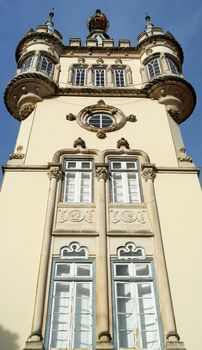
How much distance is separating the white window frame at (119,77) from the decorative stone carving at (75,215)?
10.1m

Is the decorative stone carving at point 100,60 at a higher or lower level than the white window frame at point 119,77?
higher

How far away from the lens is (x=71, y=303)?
12.2 meters

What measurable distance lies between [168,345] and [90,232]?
4.37 metres

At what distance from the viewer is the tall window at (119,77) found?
76.8 feet

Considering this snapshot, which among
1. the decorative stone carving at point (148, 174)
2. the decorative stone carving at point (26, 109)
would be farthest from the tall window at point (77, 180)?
the decorative stone carving at point (26, 109)

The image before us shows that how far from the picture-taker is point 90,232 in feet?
46.4

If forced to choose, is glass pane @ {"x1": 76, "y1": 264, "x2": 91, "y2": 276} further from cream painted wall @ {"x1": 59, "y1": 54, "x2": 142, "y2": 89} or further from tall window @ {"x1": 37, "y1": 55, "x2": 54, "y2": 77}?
tall window @ {"x1": 37, "y1": 55, "x2": 54, "y2": 77}

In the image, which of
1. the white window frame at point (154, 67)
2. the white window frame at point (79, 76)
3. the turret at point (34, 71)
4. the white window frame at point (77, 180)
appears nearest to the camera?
the white window frame at point (77, 180)

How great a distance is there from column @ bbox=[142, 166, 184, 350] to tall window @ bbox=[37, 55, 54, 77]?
8802mm

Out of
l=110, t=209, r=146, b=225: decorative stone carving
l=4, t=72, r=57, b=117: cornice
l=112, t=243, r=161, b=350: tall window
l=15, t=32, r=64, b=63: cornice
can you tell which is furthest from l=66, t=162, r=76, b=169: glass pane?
l=15, t=32, r=64, b=63: cornice

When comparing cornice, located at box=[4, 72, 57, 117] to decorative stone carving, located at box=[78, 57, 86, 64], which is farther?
decorative stone carving, located at box=[78, 57, 86, 64]

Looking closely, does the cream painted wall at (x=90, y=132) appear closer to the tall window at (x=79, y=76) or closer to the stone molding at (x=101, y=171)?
the stone molding at (x=101, y=171)

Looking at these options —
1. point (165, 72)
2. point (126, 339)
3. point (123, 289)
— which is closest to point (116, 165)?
point (123, 289)

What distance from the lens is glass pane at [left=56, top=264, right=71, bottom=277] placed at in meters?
13.0
